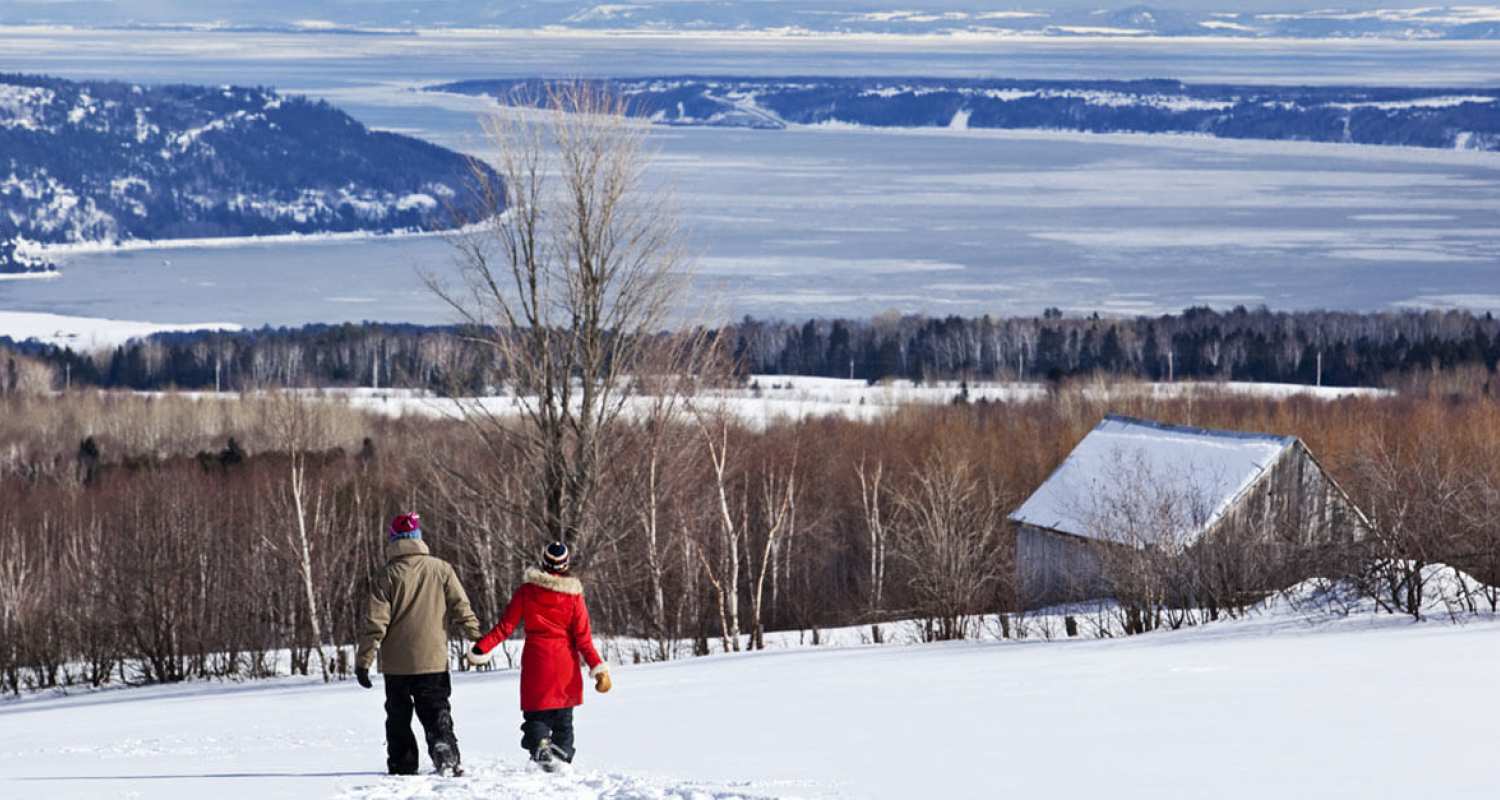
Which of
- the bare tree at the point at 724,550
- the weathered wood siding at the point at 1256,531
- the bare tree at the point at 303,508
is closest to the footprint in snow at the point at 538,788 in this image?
the bare tree at the point at 303,508

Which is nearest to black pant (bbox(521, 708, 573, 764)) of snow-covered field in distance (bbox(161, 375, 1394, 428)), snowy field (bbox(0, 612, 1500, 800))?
snowy field (bbox(0, 612, 1500, 800))

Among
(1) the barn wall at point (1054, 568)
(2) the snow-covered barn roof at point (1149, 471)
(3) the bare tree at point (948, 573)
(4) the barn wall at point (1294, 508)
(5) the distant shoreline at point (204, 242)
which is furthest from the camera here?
(5) the distant shoreline at point (204, 242)

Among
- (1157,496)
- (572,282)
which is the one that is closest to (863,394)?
(1157,496)

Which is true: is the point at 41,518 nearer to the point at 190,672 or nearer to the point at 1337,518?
the point at 190,672

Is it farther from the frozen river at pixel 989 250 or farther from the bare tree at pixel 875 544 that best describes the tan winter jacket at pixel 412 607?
the frozen river at pixel 989 250

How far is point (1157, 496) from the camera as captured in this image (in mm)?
22125

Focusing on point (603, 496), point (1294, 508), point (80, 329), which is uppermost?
point (603, 496)

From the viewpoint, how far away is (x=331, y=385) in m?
61.2

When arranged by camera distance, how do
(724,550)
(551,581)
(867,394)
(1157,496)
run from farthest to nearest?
(867,394), (1157,496), (724,550), (551,581)

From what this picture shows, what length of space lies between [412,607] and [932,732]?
236cm

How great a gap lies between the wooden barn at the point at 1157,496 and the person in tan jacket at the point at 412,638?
12929 mm

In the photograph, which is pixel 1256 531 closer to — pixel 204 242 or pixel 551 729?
pixel 551 729

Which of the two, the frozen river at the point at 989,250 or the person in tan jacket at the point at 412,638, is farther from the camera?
the frozen river at the point at 989,250

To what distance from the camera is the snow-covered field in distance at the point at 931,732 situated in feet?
24.2
